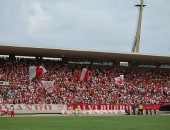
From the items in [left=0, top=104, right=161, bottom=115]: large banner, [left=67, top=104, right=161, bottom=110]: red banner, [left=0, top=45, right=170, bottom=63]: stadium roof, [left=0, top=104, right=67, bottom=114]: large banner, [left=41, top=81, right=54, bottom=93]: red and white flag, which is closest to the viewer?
[left=0, top=104, right=67, bottom=114]: large banner

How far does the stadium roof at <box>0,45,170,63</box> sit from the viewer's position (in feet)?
188

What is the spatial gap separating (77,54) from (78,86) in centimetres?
468

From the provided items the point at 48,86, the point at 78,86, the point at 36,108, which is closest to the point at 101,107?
the point at 78,86

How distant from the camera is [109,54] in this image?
62344 millimetres

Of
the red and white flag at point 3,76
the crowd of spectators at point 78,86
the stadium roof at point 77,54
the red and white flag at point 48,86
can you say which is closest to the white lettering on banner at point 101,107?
the crowd of spectators at point 78,86

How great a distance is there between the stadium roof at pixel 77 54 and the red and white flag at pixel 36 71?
2143 mm

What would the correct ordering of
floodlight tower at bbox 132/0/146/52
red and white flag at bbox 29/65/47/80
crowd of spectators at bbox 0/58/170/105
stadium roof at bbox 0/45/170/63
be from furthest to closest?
floodlight tower at bbox 132/0/146/52
stadium roof at bbox 0/45/170/63
red and white flag at bbox 29/65/47/80
crowd of spectators at bbox 0/58/170/105

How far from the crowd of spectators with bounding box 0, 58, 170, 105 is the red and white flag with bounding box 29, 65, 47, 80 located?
46 centimetres

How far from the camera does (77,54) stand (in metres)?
61.2

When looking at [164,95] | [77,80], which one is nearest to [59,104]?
[77,80]

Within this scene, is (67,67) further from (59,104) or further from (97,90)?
(59,104)

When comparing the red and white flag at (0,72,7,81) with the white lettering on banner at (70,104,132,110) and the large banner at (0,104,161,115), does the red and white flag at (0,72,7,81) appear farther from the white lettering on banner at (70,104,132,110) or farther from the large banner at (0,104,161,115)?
the white lettering on banner at (70,104,132,110)

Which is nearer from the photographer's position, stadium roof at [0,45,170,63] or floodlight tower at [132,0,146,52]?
stadium roof at [0,45,170,63]

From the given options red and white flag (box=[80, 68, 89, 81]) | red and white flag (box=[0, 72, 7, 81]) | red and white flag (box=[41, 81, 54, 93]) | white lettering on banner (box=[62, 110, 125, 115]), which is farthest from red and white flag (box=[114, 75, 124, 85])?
red and white flag (box=[0, 72, 7, 81])
